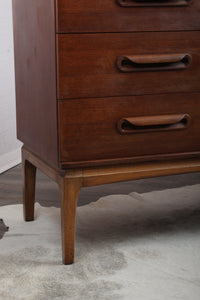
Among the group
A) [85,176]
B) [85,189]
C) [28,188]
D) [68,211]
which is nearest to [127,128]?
[85,176]

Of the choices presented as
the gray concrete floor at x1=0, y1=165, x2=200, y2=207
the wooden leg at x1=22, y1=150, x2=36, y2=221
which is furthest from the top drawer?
the gray concrete floor at x1=0, y1=165, x2=200, y2=207

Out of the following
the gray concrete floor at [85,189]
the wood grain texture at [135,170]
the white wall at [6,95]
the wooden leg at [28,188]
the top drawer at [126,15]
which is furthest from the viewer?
the white wall at [6,95]

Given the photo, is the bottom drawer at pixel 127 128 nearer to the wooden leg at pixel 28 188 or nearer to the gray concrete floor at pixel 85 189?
the wooden leg at pixel 28 188

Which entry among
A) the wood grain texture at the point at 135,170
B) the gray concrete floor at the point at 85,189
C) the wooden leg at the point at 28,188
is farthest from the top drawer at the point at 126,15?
the gray concrete floor at the point at 85,189

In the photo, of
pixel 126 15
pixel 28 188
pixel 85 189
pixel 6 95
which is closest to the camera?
pixel 126 15

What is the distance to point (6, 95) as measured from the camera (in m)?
2.45

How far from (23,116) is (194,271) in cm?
71

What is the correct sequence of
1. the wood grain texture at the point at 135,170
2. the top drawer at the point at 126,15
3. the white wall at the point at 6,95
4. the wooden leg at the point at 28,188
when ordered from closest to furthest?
the top drawer at the point at 126,15 → the wood grain texture at the point at 135,170 → the wooden leg at the point at 28,188 → the white wall at the point at 6,95

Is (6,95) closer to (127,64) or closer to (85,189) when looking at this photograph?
(85,189)

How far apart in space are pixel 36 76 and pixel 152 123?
36 cm

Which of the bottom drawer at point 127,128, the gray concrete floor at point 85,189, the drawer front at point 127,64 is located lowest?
the gray concrete floor at point 85,189

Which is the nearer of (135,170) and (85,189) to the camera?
(135,170)

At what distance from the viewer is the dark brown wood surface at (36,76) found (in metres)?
1.23

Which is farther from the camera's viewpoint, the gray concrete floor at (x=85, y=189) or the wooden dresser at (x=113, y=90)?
the gray concrete floor at (x=85, y=189)
